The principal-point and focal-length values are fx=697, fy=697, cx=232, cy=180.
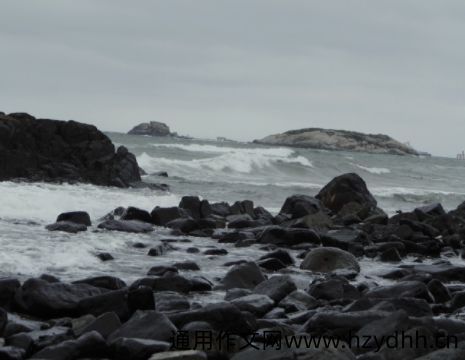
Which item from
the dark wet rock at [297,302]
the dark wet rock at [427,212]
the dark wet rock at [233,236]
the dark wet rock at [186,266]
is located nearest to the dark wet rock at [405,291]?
the dark wet rock at [297,302]

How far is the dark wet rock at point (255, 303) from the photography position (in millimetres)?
6352

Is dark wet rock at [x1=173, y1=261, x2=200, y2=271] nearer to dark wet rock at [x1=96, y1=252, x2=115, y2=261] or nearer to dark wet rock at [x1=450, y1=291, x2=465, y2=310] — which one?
dark wet rock at [x1=96, y1=252, x2=115, y2=261]

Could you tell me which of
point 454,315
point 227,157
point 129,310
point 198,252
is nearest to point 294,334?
point 129,310

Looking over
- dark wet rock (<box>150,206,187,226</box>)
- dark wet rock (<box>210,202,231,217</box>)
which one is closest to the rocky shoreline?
dark wet rock (<box>150,206,187,226</box>)

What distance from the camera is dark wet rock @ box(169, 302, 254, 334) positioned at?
18.2 feet

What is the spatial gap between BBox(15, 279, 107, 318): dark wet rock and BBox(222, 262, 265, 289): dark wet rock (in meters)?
1.73

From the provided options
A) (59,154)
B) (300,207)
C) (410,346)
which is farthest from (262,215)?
(410,346)

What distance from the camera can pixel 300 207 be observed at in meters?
15.7

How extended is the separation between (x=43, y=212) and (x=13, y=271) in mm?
6266

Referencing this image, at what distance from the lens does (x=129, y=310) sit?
6.04m

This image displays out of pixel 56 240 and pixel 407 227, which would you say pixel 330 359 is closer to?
pixel 56 240

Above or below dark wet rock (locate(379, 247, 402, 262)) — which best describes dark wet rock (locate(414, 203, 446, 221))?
above

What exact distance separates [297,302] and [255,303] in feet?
1.71

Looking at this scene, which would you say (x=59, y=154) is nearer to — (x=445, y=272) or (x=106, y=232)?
(x=106, y=232)
